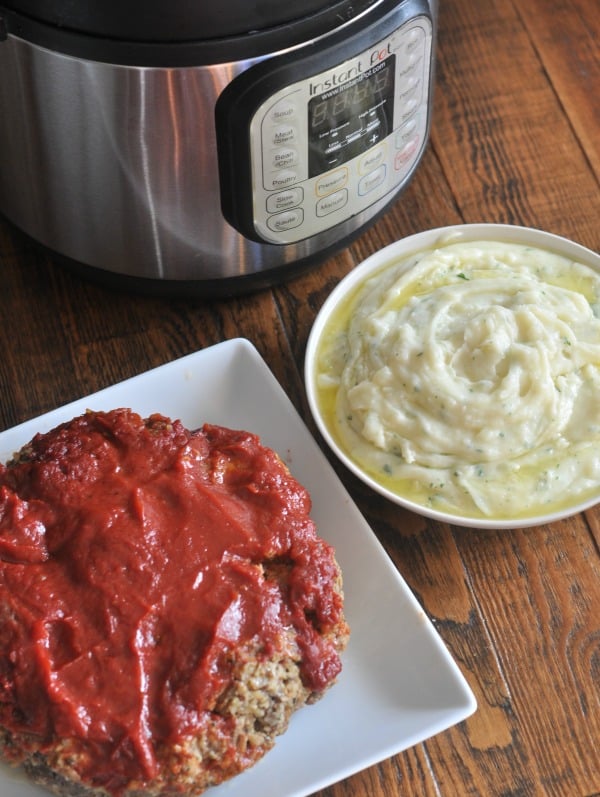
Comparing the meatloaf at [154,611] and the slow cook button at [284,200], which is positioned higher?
the slow cook button at [284,200]

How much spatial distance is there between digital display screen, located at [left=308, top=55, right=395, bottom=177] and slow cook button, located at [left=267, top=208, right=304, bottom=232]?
0.07m

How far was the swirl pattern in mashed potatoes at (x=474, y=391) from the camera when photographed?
1387mm

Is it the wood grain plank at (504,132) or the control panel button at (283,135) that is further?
the wood grain plank at (504,132)

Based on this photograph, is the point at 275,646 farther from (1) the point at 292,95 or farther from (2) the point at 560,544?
(1) the point at 292,95

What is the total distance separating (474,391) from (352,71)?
1.54 feet

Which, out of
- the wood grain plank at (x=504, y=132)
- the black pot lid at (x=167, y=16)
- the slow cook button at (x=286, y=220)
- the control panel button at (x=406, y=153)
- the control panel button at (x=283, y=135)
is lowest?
the wood grain plank at (x=504, y=132)

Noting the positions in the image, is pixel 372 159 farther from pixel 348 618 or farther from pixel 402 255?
pixel 348 618

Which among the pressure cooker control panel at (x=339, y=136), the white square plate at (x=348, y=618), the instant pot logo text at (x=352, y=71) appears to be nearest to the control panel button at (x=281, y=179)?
the pressure cooker control panel at (x=339, y=136)

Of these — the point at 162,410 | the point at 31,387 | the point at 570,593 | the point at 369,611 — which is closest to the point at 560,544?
the point at 570,593

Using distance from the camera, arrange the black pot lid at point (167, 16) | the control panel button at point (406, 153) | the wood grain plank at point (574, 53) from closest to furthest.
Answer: the black pot lid at point (167, 16), the control panel button at point (406, 153), the wood grain plank at point (574, 53)

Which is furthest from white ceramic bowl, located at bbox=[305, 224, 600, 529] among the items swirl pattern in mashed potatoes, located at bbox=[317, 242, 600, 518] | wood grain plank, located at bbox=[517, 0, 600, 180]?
wood grain plank, located at bbox=[517, 0, 600, 180]

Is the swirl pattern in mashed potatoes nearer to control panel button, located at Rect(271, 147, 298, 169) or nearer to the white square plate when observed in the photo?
the white square plate

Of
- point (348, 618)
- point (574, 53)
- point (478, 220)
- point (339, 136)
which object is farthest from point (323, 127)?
point (574, 53)

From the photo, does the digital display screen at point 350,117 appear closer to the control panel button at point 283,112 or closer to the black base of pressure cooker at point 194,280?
the control panel button at point 283,112
